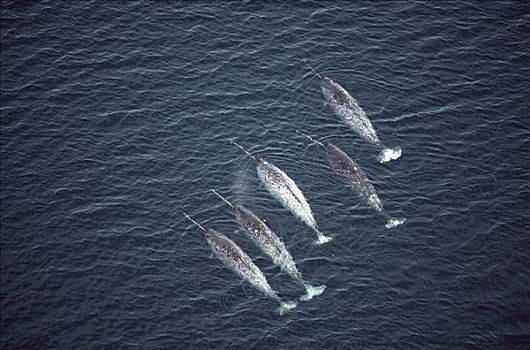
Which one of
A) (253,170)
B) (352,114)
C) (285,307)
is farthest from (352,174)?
(285,307)

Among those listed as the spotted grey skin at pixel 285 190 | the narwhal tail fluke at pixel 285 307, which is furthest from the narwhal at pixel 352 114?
the narwhal tail fluke at pixel 285 307

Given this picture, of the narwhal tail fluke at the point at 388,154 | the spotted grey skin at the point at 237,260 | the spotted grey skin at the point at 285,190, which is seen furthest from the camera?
the narwhal tail fluke at the point at 388,154

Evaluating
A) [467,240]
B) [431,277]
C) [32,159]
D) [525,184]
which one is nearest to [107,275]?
[32,159]

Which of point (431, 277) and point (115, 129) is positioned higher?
point (115, 129)

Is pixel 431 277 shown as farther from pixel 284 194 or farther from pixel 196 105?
pixel 196 105

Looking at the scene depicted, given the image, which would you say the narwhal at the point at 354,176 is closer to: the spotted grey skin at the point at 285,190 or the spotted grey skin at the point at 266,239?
the spotted grey skin at the point at 285,190

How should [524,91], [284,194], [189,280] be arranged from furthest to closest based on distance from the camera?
[524,91] → [284,194] → [189,280]

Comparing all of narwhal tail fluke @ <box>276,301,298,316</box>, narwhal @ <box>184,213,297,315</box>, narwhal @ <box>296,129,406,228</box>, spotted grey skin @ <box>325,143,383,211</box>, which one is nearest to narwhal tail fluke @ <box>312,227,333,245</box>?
narwhal @ <box>296,129,406,228</box>
